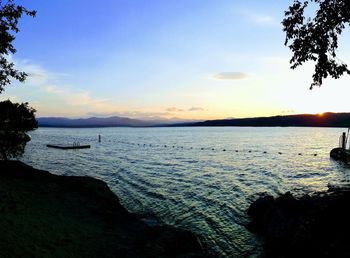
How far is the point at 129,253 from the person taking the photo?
1512 centimetres

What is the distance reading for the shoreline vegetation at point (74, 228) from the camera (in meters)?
14.2

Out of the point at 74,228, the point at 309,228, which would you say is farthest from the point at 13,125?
the point at 309,228

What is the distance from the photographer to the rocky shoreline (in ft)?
51.5

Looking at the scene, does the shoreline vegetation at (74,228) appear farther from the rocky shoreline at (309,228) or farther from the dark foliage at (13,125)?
the dark foliage at (13,125)

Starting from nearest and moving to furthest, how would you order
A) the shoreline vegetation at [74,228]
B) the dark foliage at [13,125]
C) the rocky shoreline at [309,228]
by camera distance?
the shoreline vegetation at [74,228]
the rocky shoreline at [309,228]
the dark foliage at [13,125]

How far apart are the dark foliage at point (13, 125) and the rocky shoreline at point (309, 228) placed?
3184cm

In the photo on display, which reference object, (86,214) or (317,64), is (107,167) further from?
(317,64)

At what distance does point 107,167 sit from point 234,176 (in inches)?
890

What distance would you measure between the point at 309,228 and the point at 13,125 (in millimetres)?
36132

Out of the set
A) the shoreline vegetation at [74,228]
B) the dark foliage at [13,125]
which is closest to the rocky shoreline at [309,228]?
the shoreline vegetation at [74,228]

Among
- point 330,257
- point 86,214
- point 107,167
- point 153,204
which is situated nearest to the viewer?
point 330,257

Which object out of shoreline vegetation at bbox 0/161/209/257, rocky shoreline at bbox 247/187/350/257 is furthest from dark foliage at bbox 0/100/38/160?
rocky shoreline at bbox 247/187/350/257

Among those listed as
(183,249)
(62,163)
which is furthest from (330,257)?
(62,163)

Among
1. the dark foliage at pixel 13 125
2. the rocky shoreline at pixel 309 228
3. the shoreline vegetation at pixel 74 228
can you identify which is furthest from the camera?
the dark foliage at pixel 13 125
